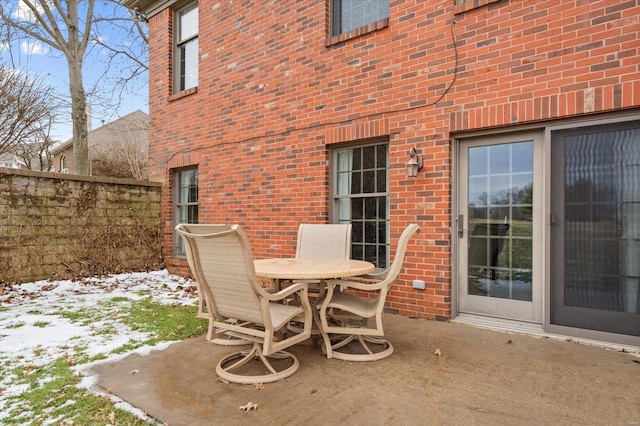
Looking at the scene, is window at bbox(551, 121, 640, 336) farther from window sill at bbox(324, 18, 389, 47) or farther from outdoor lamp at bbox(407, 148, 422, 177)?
window sill at bbox(324, 18, 389, 47)

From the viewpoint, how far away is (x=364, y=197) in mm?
5047

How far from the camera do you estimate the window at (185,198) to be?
7469 millimetres

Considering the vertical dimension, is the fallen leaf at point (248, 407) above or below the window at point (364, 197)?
below

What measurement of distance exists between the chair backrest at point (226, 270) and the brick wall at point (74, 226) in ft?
16.7

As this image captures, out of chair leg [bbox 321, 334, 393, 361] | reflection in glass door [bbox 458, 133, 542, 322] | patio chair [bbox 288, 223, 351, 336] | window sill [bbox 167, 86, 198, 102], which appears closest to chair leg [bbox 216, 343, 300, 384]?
chair leg [bbox 321, 334, 393, 361]

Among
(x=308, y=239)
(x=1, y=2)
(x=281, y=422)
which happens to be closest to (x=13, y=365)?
(x=281, y=422)

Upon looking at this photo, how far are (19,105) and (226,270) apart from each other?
327 inches

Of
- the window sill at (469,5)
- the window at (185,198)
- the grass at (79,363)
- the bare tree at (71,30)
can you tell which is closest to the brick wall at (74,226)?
the window at (185,198)

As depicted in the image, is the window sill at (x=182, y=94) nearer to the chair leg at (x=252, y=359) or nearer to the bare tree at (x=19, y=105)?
the bare tree at (x=19, y=105)

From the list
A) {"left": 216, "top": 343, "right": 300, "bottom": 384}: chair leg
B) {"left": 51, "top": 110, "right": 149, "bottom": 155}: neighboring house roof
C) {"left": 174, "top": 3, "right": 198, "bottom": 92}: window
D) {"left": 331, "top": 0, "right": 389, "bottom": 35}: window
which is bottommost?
{"left": 216, "top": 343, "right": 300, "bottom": 384}: chair leg

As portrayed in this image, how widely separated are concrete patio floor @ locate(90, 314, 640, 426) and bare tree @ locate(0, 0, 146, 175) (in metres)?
9.30

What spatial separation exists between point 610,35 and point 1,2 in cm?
1348

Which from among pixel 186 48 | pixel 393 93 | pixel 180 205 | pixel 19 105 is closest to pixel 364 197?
pixel 393 93

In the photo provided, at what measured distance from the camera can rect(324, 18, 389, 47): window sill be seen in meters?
4.64
